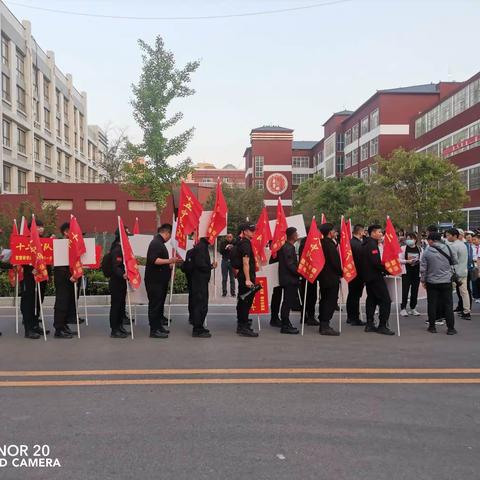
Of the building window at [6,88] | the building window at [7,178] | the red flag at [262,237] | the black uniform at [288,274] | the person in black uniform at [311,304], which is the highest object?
the building window at [6,88]

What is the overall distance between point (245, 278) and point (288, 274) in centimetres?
82

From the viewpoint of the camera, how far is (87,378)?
19.0 ft

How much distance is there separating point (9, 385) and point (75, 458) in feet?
7.10

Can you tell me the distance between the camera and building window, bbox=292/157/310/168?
89625 millimetres

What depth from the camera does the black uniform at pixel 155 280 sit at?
8.02 m

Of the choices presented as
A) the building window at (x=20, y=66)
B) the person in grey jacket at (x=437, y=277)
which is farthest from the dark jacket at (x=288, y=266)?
the building window at (x=20, y=66)

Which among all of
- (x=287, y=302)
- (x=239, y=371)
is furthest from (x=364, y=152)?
(x=239, y=371)

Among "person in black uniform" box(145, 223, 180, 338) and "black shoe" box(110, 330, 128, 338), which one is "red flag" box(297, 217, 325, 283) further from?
"black shoe" box(110, 330, 128, 338)

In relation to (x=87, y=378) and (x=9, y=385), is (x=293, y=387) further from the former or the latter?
(x=9, y=385)

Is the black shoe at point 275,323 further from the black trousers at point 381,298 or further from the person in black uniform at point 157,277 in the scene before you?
the person in black uniform at point 157,277

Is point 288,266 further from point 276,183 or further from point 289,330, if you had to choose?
point 276,183

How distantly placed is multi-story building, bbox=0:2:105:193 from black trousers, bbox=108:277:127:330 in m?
32.9

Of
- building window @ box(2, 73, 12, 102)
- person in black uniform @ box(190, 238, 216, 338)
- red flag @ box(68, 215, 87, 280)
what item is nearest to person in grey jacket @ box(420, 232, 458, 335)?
person in black uniform @ box(190, 238, 216, 338)

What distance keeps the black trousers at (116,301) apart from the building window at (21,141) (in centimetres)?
3775
